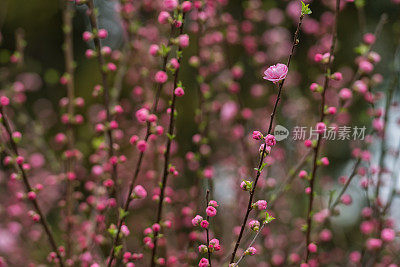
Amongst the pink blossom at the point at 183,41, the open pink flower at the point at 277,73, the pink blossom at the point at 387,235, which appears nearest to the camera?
the open pink flower at the point at 277,73

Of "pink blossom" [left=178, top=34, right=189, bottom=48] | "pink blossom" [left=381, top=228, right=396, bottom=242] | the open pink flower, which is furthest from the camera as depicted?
"pink blossom" [left=381, top=228, right=396, bottom=242]

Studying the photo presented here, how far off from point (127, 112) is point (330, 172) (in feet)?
6.16

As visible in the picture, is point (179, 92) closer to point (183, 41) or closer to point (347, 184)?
point (183, 41)

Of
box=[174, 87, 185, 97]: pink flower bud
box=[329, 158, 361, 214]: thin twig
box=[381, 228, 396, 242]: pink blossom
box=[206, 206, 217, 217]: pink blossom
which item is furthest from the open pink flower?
box=[381, 228, 396, 242]: pink blossom

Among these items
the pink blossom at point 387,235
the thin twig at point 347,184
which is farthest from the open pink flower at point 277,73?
the pink blossom at point 387,235

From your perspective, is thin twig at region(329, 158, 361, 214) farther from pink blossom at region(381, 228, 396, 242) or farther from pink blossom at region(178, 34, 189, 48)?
pink blossom at region(178, 34, 189, 48)

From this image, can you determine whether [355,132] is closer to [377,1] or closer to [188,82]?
[188,82]

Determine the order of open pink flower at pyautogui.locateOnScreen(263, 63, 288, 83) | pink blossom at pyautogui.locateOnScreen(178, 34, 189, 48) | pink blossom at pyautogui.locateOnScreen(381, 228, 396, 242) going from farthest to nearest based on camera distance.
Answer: pink blossom at pyautogui.locateOnScreen(381, 228, 396, 242)
pink blossom at pyautogui.locateOnScreen(178, 34, 189, 48)
open pink flower at pyautogui.locateOnScreen(263, 63, 288, 83)

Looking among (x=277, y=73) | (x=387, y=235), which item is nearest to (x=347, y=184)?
(x=387, y=235)

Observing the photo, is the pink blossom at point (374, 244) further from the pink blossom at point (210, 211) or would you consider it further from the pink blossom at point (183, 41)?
the pink blossom at point (183, 41)

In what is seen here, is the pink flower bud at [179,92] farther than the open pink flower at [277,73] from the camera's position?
Yes

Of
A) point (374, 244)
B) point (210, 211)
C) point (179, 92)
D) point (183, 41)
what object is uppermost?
point (183, 41)

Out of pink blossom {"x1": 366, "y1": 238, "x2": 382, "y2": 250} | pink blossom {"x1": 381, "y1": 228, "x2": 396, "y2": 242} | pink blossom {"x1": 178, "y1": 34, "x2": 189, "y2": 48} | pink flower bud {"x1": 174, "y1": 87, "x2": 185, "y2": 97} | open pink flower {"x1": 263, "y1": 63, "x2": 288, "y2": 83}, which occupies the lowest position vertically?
pink blossom {"x1": 366, "y1": 238, "x2": 382, "y2": 250}

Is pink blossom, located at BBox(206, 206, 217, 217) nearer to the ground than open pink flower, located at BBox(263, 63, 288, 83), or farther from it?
nearer to the ground
